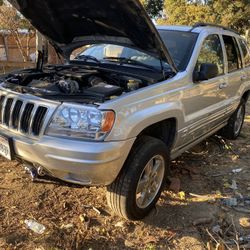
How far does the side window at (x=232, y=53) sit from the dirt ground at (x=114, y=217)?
1.82 metres

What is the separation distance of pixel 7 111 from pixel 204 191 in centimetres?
249

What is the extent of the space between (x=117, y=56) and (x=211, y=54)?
51.6 inches

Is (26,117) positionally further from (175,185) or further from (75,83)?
(175,185)

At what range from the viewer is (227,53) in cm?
541

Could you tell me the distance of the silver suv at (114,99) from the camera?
2.92 metres

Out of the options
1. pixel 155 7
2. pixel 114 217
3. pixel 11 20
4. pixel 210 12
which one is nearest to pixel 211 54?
pixel 114 217

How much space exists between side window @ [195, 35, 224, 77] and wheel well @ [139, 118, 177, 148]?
776mm

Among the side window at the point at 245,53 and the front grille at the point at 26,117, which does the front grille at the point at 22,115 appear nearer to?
the front grille at the point at 26,117

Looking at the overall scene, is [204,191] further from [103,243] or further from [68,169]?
[68,169]

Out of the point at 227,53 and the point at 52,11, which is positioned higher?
the point at 52,11

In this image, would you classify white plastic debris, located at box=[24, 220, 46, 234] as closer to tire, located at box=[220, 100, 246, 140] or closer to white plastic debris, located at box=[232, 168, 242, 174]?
white plastic debris, located at box=[232, 168, 242, 174]

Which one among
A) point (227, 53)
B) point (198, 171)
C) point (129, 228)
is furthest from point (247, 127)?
point (129, 228)

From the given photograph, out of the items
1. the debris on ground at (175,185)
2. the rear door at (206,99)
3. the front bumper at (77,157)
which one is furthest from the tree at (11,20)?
the front bumper at (77,157)

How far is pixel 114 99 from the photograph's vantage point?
119 inches
